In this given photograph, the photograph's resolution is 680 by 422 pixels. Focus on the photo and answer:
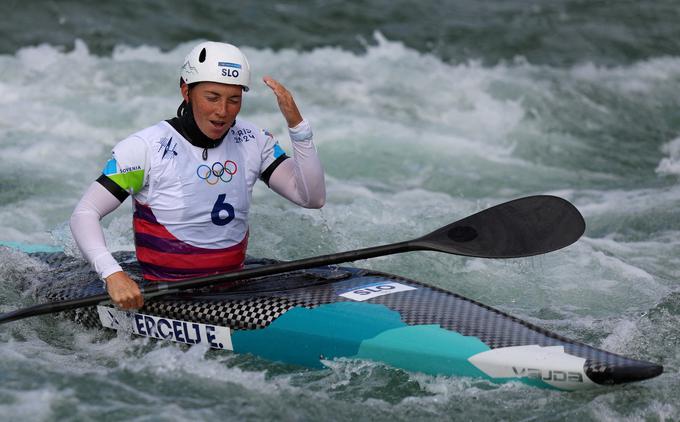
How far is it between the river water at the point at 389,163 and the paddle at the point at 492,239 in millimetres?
353

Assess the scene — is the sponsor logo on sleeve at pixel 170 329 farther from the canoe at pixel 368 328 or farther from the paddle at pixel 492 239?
the paddle at pixel 492 239

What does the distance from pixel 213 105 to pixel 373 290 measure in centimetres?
109

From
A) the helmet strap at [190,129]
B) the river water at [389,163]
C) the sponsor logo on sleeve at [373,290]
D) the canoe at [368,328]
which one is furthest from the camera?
the sponsor logo on sleeve at [373,290]

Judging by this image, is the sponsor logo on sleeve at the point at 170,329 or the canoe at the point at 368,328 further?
the sponsor logo on sleeve at the point at 170,329

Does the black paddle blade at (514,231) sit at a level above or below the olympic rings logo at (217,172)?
below

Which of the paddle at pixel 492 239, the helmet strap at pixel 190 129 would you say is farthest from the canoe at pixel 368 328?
the helmet strap at pixel 190 129

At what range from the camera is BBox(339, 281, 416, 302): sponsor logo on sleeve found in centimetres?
464

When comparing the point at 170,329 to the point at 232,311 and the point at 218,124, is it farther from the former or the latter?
the point at 218,124

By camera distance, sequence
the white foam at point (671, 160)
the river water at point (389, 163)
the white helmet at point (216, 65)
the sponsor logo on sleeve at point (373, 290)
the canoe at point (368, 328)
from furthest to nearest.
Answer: the white foam at point (671, 160)
the sponsor logo on sleeve at point (373, 290)
the white helmet at point (216, 65)
the river water at point (389, 163)
the canoe at point (368, 328)

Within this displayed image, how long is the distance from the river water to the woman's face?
992 millimetres

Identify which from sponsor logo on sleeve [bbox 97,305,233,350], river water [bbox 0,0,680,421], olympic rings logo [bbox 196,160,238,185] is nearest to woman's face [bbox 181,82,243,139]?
olympic rings logo [bbox 196,160,238,185]

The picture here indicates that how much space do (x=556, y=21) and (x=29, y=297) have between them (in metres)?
8.92

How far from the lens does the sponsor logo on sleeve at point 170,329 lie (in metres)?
4.57

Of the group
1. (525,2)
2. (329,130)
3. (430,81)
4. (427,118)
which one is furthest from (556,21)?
(329,130)
